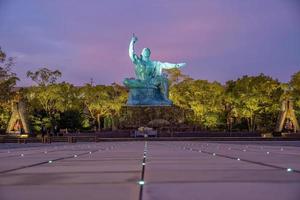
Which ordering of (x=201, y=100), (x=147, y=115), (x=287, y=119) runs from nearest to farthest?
(x=287, y=119) < (x=201, y=100) < (x=147, y=115)

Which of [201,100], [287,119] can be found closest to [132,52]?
[201,100]

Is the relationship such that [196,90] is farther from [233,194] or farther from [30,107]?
[233,194]

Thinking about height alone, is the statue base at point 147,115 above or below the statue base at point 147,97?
below

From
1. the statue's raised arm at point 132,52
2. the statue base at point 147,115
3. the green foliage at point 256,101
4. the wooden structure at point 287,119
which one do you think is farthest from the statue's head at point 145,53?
the wooden structure at point 287,119

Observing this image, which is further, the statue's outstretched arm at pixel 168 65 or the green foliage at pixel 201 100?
the statue's outstretched arm at pixel 168 65

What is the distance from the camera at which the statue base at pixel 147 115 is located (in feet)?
261

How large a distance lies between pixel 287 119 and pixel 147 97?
68.3ft

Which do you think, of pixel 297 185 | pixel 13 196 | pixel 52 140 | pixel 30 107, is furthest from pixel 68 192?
pixel 30 107

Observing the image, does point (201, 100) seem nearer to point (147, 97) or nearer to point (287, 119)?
point (147, 97)

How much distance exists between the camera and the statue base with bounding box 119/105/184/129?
261 feet

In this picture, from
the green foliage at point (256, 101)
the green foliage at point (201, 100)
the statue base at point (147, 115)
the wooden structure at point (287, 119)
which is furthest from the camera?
the statue base at point (147, 115)

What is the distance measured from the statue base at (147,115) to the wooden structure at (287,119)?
23258mm

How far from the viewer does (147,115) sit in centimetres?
8144

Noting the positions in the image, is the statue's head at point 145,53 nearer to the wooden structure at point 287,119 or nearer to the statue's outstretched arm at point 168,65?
the statue's outstretched arm at point 168,65
